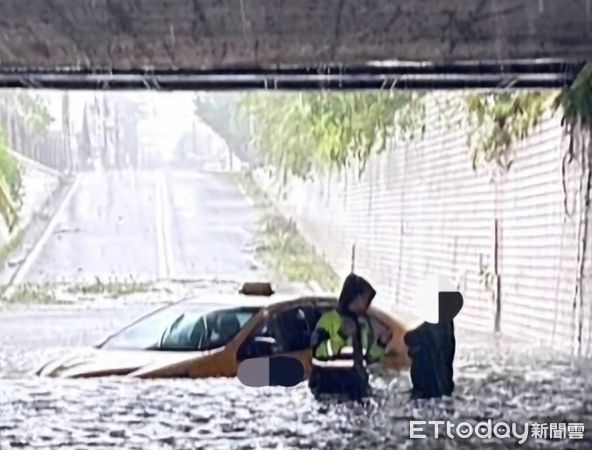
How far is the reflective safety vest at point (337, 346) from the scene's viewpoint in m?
1.99

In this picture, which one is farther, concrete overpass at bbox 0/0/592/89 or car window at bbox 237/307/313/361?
car window at bbox 237/307/313/361

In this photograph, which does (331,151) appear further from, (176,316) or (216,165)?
(176,316)

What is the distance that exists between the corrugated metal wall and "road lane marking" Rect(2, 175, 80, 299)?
331mm

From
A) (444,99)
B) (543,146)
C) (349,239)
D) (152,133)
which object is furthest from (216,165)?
(543,146)

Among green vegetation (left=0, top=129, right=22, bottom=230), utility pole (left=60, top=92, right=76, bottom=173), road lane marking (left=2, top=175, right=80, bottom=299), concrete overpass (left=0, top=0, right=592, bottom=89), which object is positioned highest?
concrete overpass (left=0, top=0, right=592, bottom=89)

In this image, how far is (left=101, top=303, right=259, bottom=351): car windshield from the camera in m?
1.98

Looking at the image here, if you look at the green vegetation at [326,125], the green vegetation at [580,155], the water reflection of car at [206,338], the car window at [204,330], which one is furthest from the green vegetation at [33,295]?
the green vegetation at [580,155]

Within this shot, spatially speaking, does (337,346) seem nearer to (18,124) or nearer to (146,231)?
(146,231)

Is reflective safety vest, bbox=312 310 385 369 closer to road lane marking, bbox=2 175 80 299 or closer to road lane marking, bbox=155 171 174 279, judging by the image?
road lane marking, bbox=155 171 174 279

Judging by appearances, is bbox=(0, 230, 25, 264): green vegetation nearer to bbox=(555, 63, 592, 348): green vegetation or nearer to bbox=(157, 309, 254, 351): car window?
bbox=(157, 309, 254, 351): car window

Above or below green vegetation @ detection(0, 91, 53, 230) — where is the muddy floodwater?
below

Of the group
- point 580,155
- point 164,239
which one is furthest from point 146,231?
point 580,155

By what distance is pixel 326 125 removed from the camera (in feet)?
6.76

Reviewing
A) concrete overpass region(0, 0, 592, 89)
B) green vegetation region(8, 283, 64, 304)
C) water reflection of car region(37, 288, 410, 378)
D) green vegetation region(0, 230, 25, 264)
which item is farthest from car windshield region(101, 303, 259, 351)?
concrete overpass region(0, 0, 592, 89)
